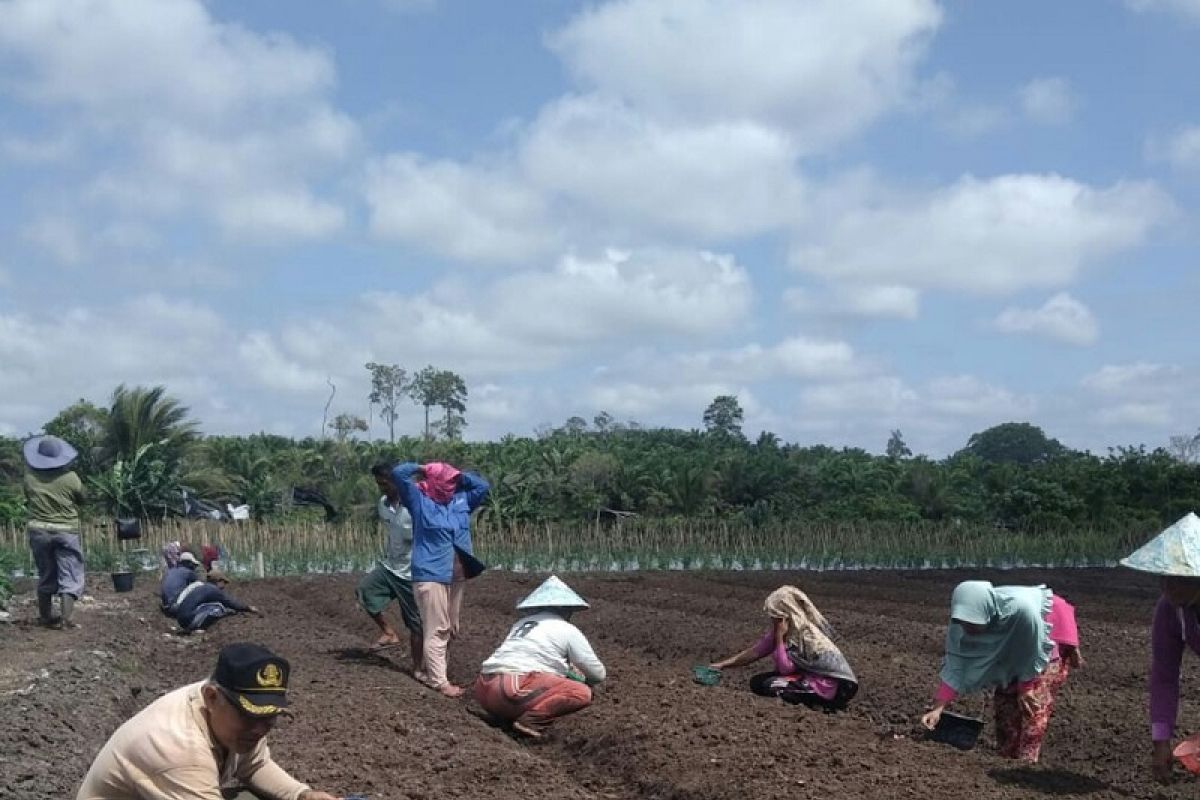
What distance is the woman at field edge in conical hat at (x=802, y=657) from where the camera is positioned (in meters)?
7.42

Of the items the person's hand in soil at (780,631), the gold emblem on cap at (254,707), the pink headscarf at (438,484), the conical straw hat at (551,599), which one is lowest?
the person's hand in soil at (780,631)

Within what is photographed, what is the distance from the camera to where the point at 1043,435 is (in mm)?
75625

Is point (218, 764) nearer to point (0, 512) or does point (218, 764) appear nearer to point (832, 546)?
point (0, 512)

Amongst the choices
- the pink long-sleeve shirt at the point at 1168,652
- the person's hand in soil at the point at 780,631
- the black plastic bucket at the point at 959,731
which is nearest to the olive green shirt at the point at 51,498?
the person's hand in soil at the point at 780,631

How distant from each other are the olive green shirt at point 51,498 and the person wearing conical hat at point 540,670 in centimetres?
493

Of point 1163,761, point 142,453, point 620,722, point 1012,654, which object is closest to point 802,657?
point 620,722

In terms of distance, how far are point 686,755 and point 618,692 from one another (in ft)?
6.07

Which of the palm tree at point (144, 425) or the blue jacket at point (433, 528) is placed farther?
the palm tree at point (144, 425)

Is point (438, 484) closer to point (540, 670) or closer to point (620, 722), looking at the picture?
point (540, 670)

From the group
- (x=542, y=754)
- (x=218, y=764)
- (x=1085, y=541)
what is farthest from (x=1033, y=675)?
(x=1085, y=541)

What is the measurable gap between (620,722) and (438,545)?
1962mm

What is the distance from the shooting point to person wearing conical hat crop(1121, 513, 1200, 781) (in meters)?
4.45

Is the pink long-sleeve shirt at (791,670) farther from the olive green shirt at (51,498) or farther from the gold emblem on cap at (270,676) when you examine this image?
the olive green shirt at (51,498)

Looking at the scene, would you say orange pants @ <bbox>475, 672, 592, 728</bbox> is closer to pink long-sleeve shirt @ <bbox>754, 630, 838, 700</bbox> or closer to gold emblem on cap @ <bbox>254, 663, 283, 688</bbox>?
pink long-sleeve shirt @ <bbox>754, 630, 838, 700</bbox>
